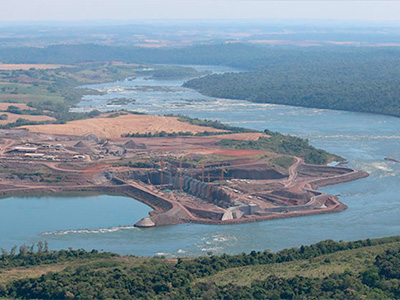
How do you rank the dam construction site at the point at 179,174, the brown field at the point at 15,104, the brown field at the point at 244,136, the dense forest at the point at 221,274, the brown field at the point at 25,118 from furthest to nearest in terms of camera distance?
the brown field at the point at 15,104
the brown field at the point at 25,118
the brown field at the point at 244,136
the dam construction site at the point at 179,174
the dense forest at the point at 221,274

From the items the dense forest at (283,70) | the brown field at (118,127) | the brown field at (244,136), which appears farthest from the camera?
the dense forest at (283,70)

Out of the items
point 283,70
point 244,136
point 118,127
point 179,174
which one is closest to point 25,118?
point 118,127

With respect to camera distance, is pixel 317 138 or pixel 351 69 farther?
pixel 351 69

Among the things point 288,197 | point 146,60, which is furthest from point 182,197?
point 146,60

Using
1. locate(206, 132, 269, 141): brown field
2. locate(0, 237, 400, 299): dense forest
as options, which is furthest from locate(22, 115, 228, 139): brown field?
locate(0, 237, 400, 299): dense forest

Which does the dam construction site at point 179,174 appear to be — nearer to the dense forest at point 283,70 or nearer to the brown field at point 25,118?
the brown field at point 25,118

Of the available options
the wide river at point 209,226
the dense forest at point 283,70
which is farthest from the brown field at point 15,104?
the wide river at point 209,226

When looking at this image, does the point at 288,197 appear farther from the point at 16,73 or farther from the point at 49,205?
the point at 16,73

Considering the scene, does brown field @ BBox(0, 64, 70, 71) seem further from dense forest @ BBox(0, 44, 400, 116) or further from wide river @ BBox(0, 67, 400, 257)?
wide river @ BBox(0, 67, 400, 257)
